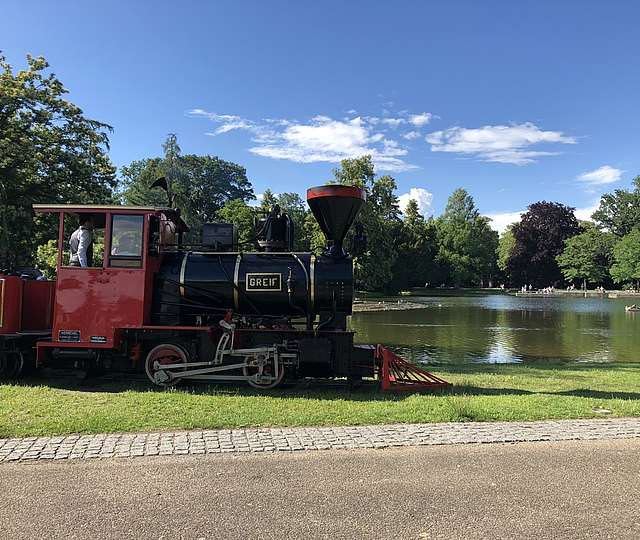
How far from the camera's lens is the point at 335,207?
9.34m

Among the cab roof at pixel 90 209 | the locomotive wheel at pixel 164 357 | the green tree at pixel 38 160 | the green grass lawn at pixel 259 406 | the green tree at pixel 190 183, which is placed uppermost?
the green tree at pixel 190 183

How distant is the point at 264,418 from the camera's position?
6918 mm

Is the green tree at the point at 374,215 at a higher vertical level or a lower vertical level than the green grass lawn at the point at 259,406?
higher

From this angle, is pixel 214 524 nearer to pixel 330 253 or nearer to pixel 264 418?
pixel 264 418

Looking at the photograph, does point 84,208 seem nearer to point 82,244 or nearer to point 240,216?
point 82,244

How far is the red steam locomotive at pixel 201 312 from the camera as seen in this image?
9.15 m

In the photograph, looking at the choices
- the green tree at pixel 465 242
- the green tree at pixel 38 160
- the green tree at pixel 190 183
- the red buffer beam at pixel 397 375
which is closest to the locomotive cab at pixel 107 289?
the red buffer beam at pixel 397 375

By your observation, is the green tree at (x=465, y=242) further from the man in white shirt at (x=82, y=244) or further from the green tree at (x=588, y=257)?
the man in white shirt at (x=82, y=244)

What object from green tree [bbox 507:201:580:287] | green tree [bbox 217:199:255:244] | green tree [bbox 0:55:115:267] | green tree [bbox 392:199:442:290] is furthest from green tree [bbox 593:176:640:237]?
green tree [bbox 0:55:115:267]

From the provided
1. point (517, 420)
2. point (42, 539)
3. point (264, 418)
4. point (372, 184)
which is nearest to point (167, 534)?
point (42, 539)

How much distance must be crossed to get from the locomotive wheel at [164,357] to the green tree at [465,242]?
271ft

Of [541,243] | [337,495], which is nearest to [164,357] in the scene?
[337,495]

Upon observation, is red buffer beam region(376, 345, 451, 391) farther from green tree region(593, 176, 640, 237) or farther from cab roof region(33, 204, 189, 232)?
green tree region(593, 176, 640, 237)

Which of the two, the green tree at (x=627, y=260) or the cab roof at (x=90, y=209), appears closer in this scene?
the cab roof at (x=90, y=209)
